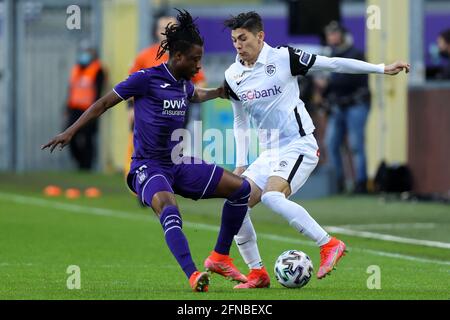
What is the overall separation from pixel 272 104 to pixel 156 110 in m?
1.20

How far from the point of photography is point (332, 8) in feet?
65.7

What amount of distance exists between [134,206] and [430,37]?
10870 millimetres

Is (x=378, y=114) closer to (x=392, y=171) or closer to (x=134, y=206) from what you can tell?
(x=392, y=171)

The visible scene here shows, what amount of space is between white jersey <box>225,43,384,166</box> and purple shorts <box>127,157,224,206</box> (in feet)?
3.00

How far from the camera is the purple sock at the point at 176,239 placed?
30.0 feet

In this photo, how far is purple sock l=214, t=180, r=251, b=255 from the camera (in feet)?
32.5

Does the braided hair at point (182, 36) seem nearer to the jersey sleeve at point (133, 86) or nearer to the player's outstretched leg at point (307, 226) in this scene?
the jersey sleeve at point (133, 86)

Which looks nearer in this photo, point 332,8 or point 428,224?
point 428,224

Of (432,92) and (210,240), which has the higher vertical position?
(432,92)

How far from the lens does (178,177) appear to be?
975 cm

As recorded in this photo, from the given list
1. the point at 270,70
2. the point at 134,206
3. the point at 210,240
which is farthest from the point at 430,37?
the point at 270,70

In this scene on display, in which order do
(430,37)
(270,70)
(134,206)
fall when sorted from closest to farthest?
1. (270,70)
2. (134,206)
3. (430,37)

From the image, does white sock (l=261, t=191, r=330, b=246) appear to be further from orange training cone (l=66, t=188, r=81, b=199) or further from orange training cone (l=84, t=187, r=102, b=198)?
orange training cone (l=84, t=187, r=102, b=198)

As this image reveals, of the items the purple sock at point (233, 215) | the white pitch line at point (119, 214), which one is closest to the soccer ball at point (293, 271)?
the purple sock at point (233, 215)
